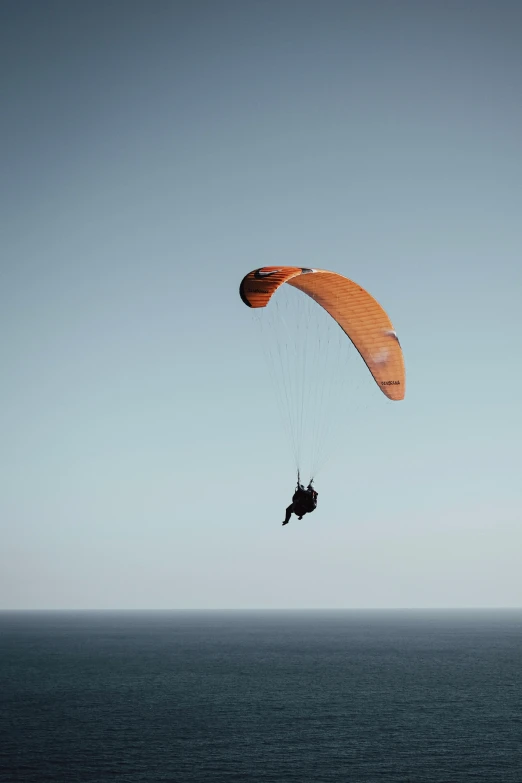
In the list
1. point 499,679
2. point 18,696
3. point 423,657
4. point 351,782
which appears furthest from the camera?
point 423,657

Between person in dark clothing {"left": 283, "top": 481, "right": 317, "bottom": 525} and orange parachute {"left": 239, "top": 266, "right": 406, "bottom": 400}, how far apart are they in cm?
737

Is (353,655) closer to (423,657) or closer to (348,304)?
(423,657)

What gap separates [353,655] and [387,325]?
108904 millimetres

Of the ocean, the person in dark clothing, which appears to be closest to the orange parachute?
the person in dark clothing

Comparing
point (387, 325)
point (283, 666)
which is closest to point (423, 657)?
point (283, 666)

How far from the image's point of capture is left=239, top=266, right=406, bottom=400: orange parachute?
2973 cm

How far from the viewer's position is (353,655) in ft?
424

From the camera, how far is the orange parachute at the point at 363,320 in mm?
29734

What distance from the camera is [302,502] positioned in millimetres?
26344

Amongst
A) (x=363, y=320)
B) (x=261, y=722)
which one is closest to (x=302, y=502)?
(x=363, y=320)

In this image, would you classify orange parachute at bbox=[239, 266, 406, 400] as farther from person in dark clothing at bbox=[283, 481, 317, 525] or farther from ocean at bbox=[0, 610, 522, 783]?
ocean at bbox=[0, 610, 522, 783]

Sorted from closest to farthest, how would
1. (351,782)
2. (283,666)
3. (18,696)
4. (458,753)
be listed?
(351,782) < (458,753) < (18,696) < (283,666)

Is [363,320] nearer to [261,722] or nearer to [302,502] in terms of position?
[302,502]

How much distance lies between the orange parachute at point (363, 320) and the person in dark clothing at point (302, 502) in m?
7.37
